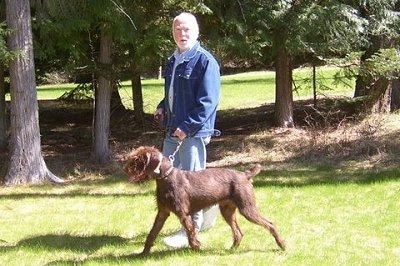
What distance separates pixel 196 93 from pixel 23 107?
501cm

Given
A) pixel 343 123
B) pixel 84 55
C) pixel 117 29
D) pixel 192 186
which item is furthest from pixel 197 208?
pixel 343 123

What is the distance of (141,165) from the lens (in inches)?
192

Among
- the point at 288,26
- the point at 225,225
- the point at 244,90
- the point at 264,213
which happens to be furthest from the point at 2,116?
the point at 244,90

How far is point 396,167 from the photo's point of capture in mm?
9539

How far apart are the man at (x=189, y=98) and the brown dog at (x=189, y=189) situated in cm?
31

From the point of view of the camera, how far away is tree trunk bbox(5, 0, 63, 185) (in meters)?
9.19

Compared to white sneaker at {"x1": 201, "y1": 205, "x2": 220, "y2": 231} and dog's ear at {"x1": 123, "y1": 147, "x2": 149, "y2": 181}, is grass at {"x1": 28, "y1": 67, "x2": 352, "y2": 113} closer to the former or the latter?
white sneaker at {"x1": 201, "y1": 205, "x2": 220, "y2": 231}

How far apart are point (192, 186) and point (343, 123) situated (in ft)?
25.7

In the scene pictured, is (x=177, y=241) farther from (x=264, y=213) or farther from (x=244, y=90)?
(x=244, y=90)

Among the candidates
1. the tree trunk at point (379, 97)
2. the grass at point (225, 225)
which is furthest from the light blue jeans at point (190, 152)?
the tree trunk at point (379, 97)

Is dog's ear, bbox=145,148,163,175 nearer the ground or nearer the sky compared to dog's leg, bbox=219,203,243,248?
nearer the sky

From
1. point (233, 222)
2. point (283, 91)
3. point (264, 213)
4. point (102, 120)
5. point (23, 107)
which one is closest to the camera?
point (233, 222)

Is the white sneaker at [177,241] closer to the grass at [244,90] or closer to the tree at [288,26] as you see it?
the tree at [288,26]

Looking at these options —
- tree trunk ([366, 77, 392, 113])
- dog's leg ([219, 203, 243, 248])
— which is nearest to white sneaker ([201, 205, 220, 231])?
dog's leg ([219, 203, 243, 248])
